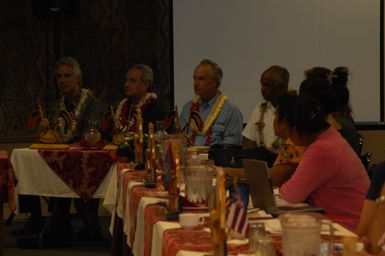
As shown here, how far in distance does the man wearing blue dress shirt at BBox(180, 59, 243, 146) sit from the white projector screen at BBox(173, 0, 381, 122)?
1355 mm

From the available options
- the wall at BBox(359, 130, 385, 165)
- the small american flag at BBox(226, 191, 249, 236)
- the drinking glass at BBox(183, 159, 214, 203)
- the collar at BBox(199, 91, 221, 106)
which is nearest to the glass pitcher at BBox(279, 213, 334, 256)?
the small american flag at BBox(226, 191, 249, 236)

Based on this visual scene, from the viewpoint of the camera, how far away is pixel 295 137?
11.6 feet

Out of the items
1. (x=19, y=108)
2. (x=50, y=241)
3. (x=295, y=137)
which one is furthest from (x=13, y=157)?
(x=295, y=137)

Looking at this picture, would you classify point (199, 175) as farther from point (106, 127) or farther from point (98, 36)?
point (98, 36)

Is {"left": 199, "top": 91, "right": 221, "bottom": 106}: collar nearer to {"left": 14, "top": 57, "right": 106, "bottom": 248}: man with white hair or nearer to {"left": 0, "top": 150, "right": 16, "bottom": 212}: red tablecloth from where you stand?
{"left": 14, "top": 57, "right": 106, "bottom": 248}: man with white hair

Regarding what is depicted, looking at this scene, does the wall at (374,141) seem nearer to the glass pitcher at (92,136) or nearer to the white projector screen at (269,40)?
the white projector screen at (269,40)

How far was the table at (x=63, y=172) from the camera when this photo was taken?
19.5ft

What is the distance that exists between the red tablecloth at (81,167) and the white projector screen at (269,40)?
1.97 metres

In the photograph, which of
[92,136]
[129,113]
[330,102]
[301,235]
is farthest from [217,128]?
[301,235]

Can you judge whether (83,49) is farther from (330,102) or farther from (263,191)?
(263,191)

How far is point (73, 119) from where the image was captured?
6473mm

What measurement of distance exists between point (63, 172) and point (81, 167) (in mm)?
156

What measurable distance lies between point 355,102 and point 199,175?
5.09 metres

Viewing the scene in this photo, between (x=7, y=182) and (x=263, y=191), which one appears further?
(x=7, y=182)
